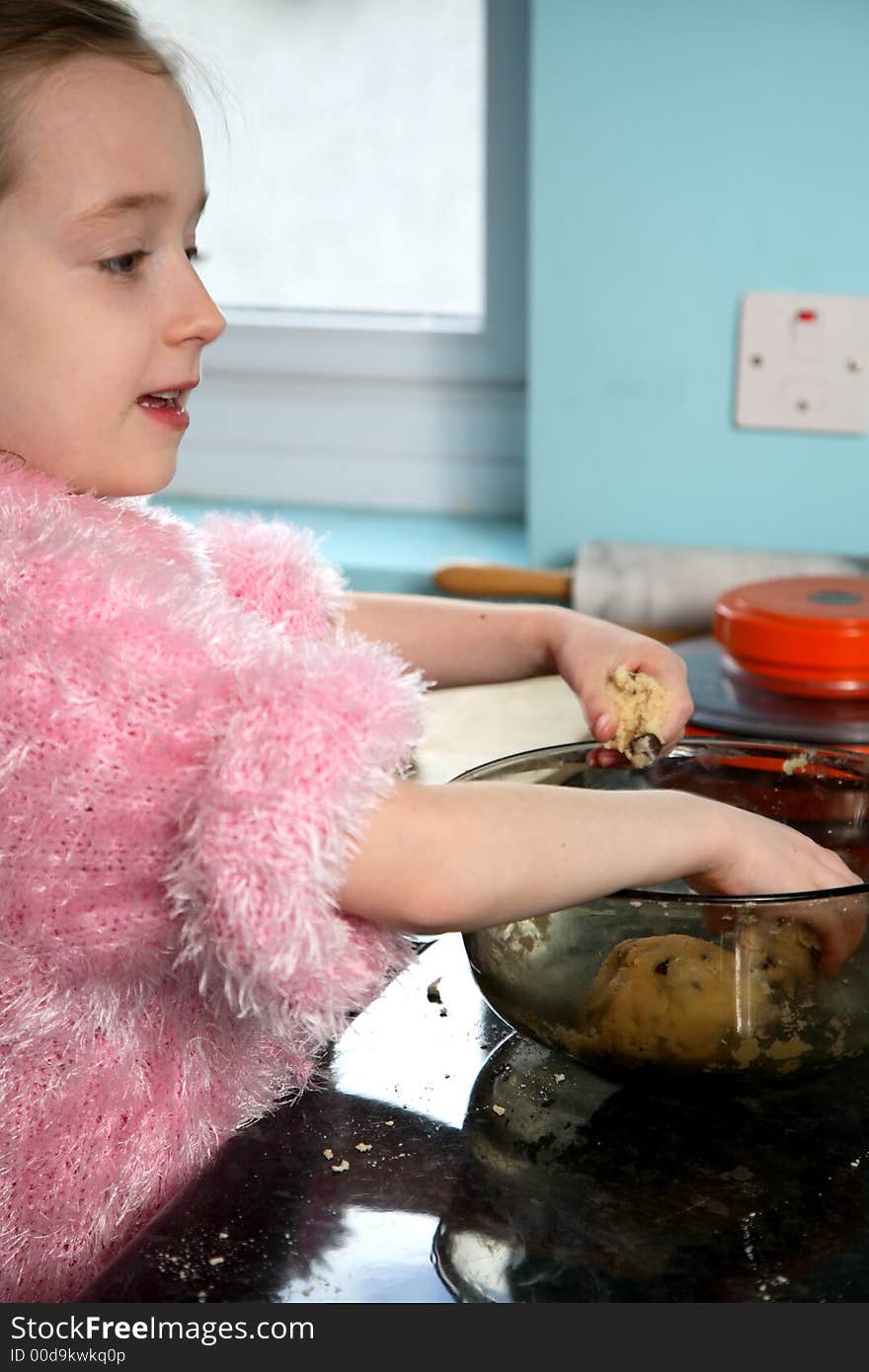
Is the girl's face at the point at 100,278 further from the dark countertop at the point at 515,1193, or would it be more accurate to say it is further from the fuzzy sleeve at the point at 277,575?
the dark countertop at the point at 515,1193

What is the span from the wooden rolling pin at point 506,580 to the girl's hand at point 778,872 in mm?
815

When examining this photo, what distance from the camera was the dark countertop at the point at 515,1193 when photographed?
54cm

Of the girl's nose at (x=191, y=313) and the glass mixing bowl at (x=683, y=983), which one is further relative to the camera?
the girl's nose at (x=191, y=313)

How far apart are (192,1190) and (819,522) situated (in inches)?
41.9

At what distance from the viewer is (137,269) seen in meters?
0.69

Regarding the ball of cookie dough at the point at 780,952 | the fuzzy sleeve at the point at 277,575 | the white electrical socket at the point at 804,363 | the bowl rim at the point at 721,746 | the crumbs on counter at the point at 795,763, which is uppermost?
the white electrical socket at the point at 804,363

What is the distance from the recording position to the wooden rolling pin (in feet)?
4.89

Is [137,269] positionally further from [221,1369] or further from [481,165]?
[481,165]

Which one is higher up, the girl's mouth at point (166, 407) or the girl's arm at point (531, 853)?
the girl's mouth at point (166, 407)

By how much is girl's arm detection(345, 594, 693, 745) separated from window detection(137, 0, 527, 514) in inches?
32.0

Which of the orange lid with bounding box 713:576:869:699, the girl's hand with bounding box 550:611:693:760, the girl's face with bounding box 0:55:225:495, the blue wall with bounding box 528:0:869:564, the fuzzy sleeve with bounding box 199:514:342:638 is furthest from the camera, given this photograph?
the blue wall with bounding box 528:0:869:564

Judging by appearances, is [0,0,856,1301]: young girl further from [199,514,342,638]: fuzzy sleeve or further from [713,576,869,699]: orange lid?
[713,576,869,699]: orange lid

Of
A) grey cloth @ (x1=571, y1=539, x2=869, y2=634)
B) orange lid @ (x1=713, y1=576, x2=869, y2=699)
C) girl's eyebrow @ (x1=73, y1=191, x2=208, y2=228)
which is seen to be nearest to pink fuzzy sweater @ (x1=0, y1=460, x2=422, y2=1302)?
girl's eyebrow @ (x1=73, y1=191, x2=208, y2=228)

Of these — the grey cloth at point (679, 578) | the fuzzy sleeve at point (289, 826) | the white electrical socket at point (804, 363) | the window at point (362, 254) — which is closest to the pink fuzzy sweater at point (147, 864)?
the fuzzy sleeve at point (289, 826)
